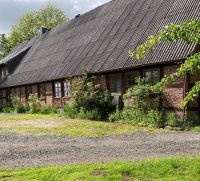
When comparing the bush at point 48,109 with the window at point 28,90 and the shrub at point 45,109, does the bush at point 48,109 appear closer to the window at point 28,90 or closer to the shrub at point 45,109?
the shrub at point 45,109

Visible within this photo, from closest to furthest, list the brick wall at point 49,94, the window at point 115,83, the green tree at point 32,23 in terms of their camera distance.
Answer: the window at point 115,83 < the brick wall at point 49,94 < the green tree at point 32,23

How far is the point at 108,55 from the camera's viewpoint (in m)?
21.4

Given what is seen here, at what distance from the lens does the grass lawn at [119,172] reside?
22.2ft

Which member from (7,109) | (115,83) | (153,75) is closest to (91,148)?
(153,75)

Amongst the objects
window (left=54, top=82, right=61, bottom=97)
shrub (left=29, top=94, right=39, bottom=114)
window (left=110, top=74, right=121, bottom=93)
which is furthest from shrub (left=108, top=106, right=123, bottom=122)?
shrub (left=29, top=94, right=39, bottom=114)

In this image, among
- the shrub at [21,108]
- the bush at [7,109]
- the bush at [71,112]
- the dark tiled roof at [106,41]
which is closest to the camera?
the dark tiled roof at [106,41]

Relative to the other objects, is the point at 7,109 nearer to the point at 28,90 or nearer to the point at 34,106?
the point at 28,90

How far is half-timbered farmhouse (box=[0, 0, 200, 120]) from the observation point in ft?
55.2

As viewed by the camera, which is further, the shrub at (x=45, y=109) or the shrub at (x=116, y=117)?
the shrub at (x=45, y=109)

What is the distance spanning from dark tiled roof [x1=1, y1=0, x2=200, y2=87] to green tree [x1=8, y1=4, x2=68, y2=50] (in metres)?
28.5

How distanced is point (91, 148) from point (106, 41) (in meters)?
13.7

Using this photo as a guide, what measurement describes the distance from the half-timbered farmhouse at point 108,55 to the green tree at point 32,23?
2713 cm

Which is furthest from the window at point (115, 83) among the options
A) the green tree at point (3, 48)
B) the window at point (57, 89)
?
the green tree at point (3, 48)

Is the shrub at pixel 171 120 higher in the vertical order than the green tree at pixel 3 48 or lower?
lower
